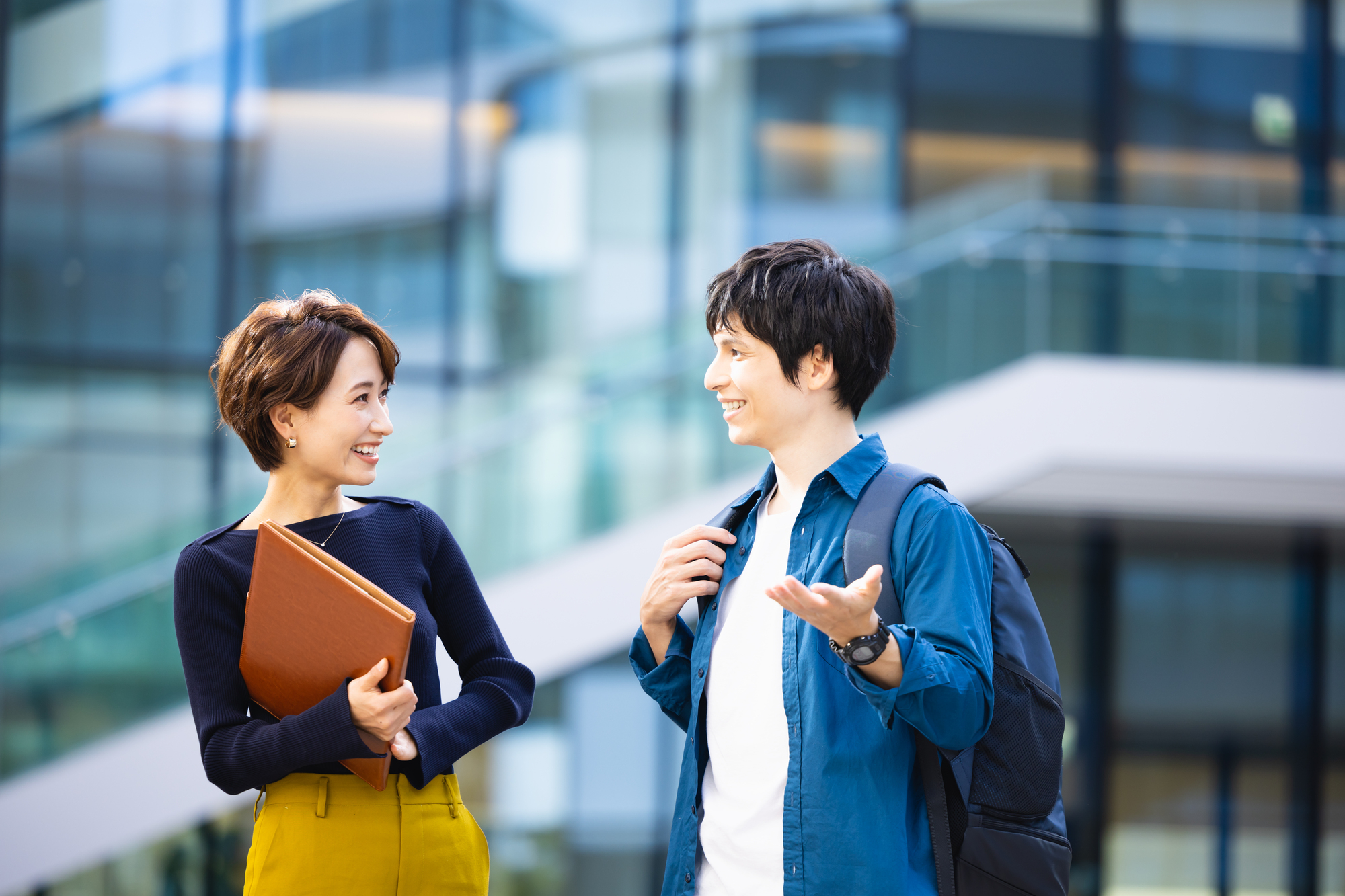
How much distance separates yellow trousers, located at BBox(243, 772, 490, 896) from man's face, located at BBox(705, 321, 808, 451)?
743mm

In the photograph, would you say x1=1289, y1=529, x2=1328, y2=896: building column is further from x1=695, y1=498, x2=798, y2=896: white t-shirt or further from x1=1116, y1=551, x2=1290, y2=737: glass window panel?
x1=695, y1=498, x2=798, y2=896: white t-shirt

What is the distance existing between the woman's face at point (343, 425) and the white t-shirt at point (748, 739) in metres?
0.60

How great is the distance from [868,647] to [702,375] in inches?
183

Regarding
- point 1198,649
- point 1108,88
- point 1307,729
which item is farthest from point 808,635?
point 1108,88

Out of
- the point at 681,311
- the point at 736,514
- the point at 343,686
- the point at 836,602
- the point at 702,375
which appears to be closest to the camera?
the point at 836,602

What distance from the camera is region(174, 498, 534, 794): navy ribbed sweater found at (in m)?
1.79

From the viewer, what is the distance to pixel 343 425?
6.33 ft

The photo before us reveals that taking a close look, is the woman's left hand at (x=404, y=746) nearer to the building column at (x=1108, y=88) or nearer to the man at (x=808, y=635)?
the man at (x=808, y=635)

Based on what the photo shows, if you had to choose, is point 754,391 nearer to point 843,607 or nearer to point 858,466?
point 858,466

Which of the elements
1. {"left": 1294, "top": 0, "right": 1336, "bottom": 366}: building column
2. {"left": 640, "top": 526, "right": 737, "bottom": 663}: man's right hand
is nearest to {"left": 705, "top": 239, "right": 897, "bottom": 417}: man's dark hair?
{"left": 640, "top": 526, "right": 737, "bottom": 663}: man's right hand

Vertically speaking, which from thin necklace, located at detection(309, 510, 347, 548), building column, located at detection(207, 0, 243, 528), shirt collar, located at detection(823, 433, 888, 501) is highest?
building column, located at detection(207, 0, 243, 528)

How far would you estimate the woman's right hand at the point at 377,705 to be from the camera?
5.73 feet

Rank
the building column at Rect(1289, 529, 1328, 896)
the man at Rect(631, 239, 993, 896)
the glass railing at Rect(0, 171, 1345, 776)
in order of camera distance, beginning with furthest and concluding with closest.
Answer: the building column at Rect(1289, 529, 1328, 896) → the glass railing at Rect(0, 171, 1345, 776) → the man at Rect(631, 239, 993, 896)

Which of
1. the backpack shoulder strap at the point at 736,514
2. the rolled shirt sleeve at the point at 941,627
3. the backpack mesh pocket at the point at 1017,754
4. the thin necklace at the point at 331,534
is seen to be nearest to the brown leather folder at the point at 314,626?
the thin necklace at the point at 331,534
